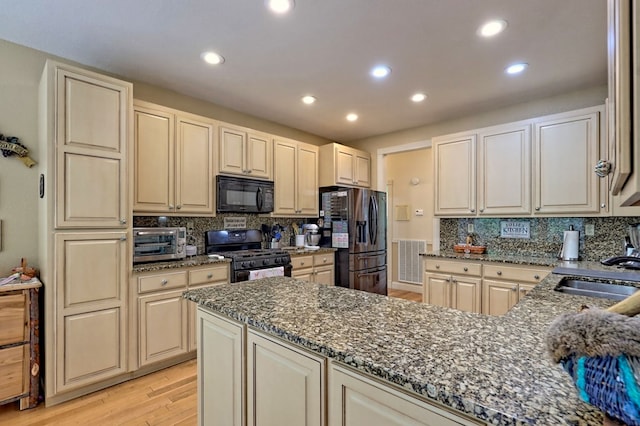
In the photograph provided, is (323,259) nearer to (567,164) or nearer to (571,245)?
(571,245)

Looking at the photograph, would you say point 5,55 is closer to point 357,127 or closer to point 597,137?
point 357,127

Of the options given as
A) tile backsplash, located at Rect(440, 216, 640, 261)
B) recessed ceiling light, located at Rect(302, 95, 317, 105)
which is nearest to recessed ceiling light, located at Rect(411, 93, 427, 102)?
recessed ceiling light, located at Rect(302, 95, 317, 105)

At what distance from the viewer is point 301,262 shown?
3770mm

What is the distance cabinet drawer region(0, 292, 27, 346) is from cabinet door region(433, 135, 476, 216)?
12.5 feet

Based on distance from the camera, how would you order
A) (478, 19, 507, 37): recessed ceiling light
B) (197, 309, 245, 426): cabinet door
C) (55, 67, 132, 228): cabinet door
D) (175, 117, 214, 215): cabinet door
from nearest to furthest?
(197, 309, 245, 426): cabinet door
(478, 19, 507, 37): recessed ceiling light
(55, 67, 132, 228): cabinet door
(175, 117, 214, 215): cabinet door

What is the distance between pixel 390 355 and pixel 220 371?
2.89 ft

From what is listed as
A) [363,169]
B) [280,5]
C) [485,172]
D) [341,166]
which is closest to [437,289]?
[485,172]

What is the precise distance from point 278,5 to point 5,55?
2.15 m

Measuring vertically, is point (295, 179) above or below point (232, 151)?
below

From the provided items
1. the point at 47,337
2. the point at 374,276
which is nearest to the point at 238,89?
the point at 47,337

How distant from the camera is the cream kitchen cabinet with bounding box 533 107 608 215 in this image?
283 cm

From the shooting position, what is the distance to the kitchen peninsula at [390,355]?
2.12 ft

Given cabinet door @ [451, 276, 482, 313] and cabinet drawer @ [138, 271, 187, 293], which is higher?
cabinet drawer @ [138, 271, 187, 293]

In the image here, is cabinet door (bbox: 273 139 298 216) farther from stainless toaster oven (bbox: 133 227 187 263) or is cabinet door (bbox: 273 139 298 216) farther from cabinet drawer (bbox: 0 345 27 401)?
cabinet drawer (bbox: 0 345 27 401)
